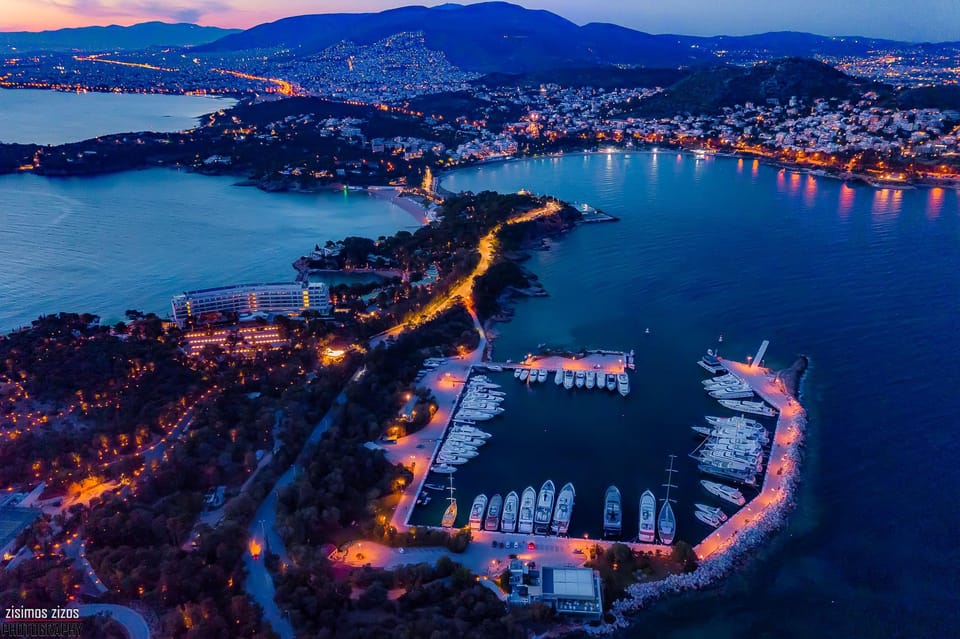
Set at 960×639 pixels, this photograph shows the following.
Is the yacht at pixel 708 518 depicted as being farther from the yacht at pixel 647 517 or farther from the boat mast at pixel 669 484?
the yacht at pixel 647 517

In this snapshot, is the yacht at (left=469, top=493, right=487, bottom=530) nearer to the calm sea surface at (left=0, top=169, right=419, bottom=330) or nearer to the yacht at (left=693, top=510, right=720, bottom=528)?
the yacht at (left=693, top=510, right=720, bottom=528)

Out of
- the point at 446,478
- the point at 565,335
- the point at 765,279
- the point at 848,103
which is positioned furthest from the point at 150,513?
the point at 848,103

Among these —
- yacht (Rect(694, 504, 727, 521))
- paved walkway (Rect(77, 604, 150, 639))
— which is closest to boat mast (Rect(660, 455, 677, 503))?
yacht (Rect(694, 504, 727, 521))

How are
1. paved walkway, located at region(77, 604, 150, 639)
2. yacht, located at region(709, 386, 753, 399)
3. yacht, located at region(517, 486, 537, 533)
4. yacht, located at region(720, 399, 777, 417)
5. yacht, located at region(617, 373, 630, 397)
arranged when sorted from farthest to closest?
yacht, located at region(617, 373, 630, 397), yacht, located at region(709, 386, 753, 399), yacht, located at region(720, 399, 777, 417), yacht, located at region(517, 486, 537, 533), paved walkway, located at region(77, 604, 150, 639)

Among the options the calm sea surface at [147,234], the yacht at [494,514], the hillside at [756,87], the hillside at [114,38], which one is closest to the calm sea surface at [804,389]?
the yacht at [494,514]

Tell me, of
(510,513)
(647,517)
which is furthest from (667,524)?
(510,513)

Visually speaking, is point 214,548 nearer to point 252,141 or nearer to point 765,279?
point 765,279
